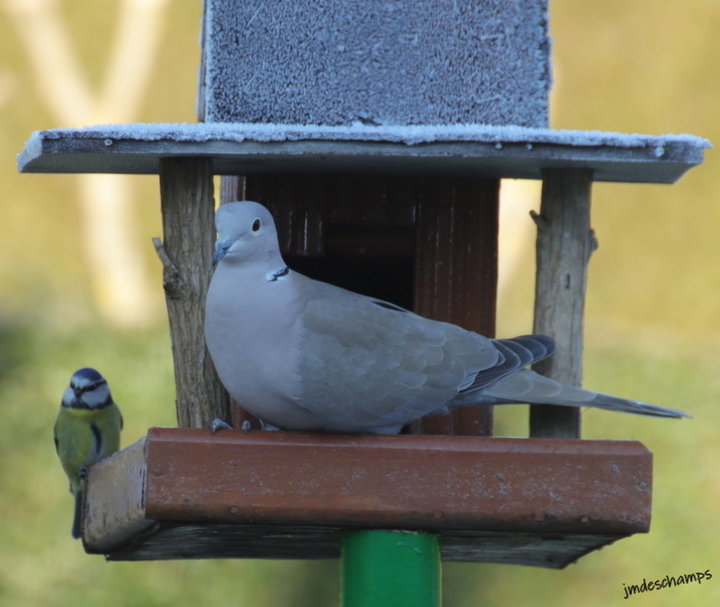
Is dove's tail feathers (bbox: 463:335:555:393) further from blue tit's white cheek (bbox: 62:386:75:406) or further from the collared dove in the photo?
blue tit's white cheek (bbox: 62:386:75:406)

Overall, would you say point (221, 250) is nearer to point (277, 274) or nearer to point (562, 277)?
point (277, 274)

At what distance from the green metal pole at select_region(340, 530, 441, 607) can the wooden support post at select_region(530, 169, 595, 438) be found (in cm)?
49

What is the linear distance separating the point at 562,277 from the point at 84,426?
1.29 meters

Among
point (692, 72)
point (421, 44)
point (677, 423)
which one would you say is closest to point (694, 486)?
point (677, 423)

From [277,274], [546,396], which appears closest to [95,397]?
[277,274]

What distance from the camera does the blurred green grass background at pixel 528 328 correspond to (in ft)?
18.5

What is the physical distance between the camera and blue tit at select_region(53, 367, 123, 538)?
11.0ft

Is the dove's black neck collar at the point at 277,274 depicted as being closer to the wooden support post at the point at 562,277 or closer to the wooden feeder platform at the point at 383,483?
the wooden feeder platform at the point at 383,483

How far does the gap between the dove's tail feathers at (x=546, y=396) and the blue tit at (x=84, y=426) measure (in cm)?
107

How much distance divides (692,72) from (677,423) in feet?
13.8

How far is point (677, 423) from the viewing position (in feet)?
20.5

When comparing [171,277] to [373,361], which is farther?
[171,277]

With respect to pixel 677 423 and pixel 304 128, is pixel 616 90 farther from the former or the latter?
pixel 304 128

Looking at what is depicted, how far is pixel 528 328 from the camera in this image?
721cm
